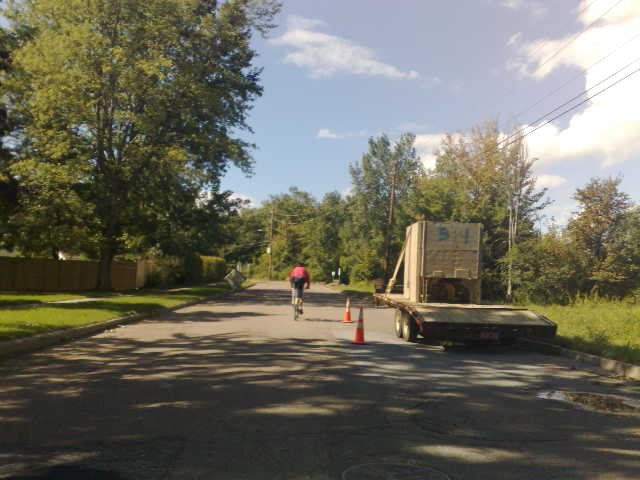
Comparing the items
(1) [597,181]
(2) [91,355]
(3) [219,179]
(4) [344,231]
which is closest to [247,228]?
(4) [344,231]

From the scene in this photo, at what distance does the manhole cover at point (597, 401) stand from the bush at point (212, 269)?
145ft

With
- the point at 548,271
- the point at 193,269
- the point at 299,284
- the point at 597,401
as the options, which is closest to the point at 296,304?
the point at 299,284

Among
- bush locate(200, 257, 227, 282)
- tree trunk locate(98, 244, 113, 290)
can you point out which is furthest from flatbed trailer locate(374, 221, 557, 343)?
bush locate(200, 257, 227, 282)

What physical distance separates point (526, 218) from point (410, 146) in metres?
28.6

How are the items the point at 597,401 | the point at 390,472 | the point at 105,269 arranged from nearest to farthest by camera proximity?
the point at 390,472 → the point at 597,401 → the point at 105,269

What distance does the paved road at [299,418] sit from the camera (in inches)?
169

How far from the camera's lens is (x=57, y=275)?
31203 mm

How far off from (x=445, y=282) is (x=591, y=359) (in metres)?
4.51

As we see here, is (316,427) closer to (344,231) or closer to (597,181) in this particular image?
(597,181)

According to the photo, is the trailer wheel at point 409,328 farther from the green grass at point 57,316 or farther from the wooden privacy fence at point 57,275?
the wooden privacy fence at point 57,275

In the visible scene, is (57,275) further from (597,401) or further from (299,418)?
(597,401)

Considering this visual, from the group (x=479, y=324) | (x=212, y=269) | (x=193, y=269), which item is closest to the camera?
(x=479, y=324)

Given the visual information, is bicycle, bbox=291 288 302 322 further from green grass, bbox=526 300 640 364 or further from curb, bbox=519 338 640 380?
green grass, bbox=526 300 640 364

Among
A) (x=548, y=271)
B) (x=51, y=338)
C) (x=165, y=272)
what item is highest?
(x=548, y=271)
